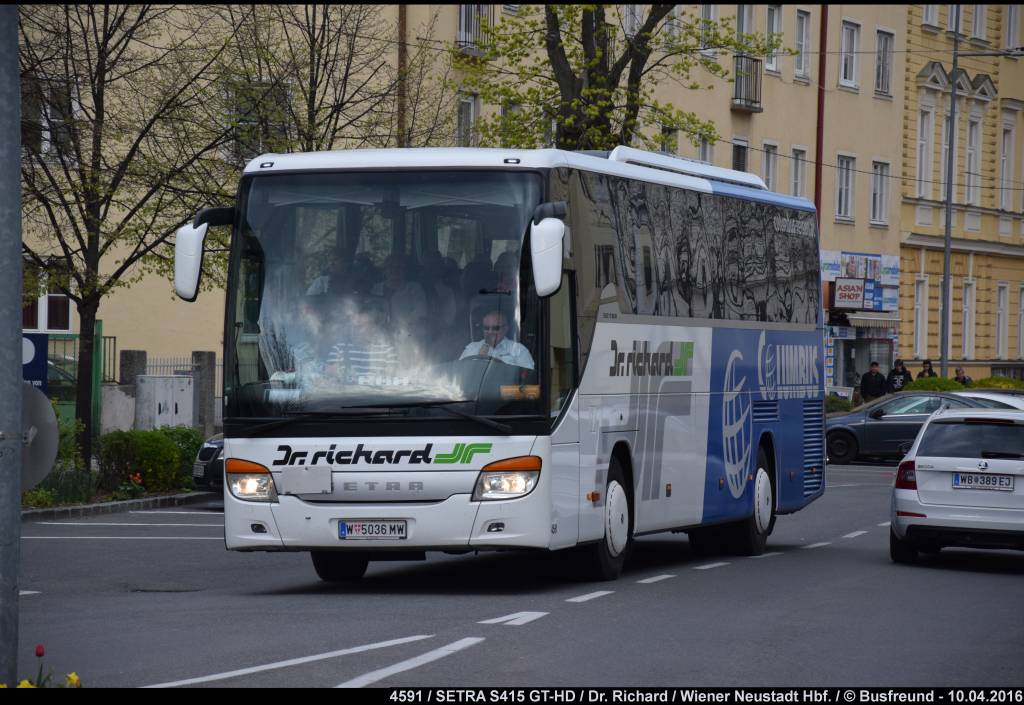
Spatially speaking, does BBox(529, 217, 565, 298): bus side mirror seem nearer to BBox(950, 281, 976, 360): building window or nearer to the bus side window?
the bus side window

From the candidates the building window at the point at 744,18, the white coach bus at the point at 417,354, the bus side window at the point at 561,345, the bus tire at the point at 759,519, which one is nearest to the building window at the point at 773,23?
the building window at the point at 744,18

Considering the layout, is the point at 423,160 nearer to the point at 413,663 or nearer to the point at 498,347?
the point at 498,347

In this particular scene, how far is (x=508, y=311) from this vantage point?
13.9 m

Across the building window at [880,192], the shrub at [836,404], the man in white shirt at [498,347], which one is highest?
the building window at [880,192]

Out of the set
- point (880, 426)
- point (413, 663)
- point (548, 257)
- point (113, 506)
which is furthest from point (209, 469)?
point (880, 426)

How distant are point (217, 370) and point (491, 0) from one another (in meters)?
11.7

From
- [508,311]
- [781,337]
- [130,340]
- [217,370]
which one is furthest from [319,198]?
[130,340]

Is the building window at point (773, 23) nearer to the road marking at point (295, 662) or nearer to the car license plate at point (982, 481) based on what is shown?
the car license plate at point (982, 481)

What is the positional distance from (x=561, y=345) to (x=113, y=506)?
1173 centimetres

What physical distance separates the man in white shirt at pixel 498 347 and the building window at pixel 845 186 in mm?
44942

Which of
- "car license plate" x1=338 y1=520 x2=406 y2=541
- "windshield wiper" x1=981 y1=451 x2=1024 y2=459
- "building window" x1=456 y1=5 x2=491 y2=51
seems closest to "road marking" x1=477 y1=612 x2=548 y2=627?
"car license plate" x1=338 y1=520 x2=406 y2=541

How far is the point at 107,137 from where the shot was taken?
26.1 metres

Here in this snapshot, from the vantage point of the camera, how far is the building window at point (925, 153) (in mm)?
60844

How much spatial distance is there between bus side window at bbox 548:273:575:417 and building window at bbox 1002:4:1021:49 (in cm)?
5370
